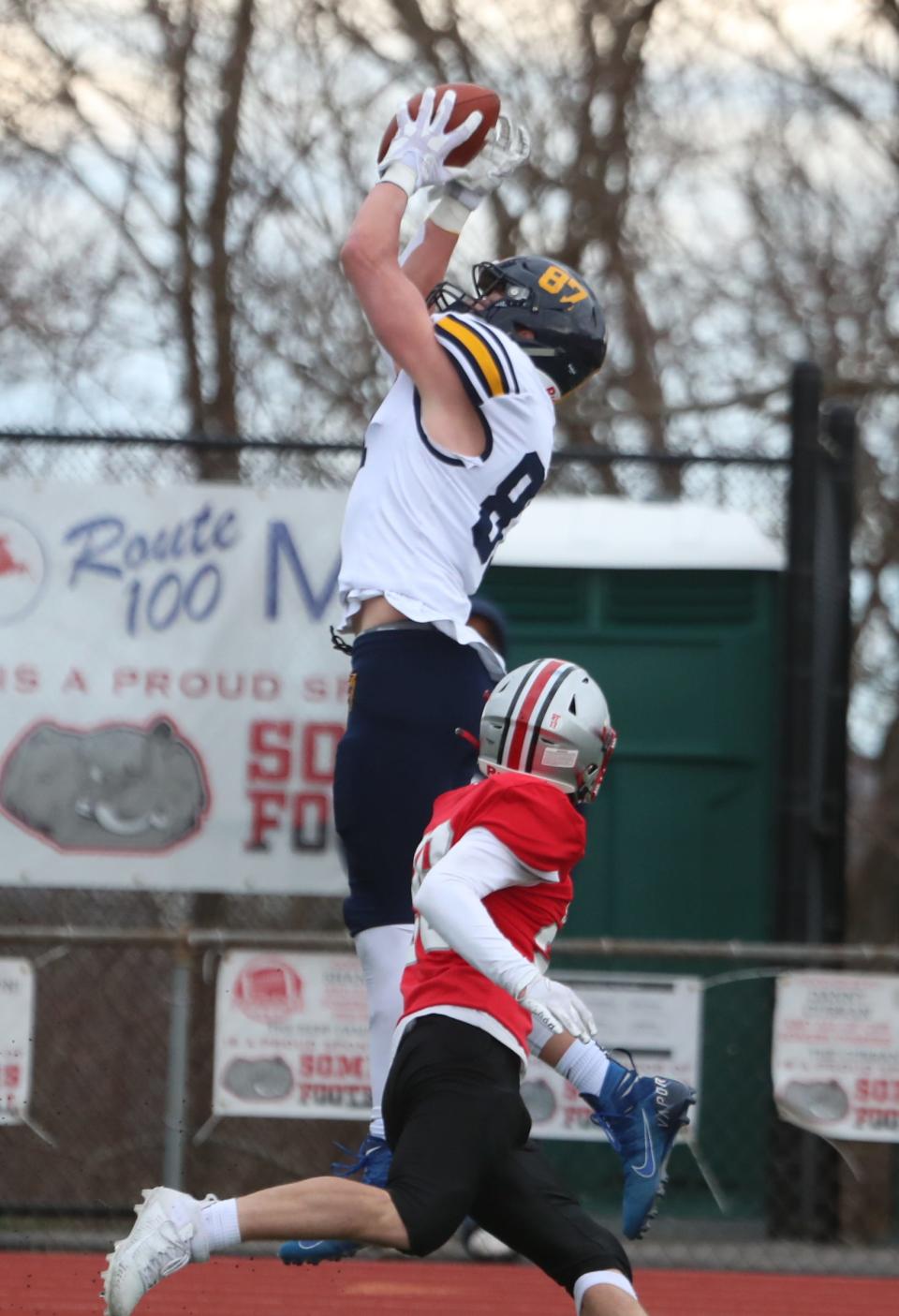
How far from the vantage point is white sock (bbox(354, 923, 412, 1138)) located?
162 inches

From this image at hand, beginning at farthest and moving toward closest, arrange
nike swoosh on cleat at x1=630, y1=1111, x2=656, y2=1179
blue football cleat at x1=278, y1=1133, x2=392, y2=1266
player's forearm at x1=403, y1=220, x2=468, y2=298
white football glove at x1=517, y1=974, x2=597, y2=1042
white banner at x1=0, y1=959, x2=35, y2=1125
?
white banner at x1=0, y1=959, x2=35, y2=1125, player's forearm at x1=403, y1=220, x2=468, y2=298, blue football cleat at x1=278, y1=1133, x2=392, y2=1266, nike swoosh on cleat at x1=630, y1=1111, x2=656, y2=1179, white football glove at x1=517, y1=974, x2=597, y2=1042

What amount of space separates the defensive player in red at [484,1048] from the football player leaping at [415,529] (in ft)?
0.91

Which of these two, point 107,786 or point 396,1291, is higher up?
point 107,786

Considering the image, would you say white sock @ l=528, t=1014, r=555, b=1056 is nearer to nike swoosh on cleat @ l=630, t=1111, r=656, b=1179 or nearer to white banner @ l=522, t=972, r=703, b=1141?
nike swoosh on cleat @ l=630, t=1111, r=656, b=1179

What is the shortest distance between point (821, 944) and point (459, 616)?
10.7 feet

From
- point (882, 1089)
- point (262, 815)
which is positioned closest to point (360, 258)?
point (262, 815)

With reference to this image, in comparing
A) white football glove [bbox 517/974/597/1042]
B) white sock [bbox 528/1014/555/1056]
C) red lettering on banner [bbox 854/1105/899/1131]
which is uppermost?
white football glove [bbox 517/974/597/1042]

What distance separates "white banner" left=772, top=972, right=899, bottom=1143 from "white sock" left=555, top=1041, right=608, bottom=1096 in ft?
8.86

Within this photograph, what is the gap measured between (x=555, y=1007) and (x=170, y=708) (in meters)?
3.60

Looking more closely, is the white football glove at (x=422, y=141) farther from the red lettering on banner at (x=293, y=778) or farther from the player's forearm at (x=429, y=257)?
the red lettering on banner at (x=293, y=778)

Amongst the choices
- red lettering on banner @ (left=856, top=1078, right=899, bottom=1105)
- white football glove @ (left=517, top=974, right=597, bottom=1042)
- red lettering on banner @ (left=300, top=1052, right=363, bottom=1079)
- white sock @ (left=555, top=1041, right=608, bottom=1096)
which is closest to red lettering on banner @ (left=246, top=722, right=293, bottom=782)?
red lettering on banner @ (left=300, top=1052, right=363, bottom=1079)

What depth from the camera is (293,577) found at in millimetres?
6875

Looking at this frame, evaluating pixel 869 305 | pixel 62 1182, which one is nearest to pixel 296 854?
pixel 62 1182

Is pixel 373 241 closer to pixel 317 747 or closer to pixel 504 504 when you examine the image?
pixel 504 504
